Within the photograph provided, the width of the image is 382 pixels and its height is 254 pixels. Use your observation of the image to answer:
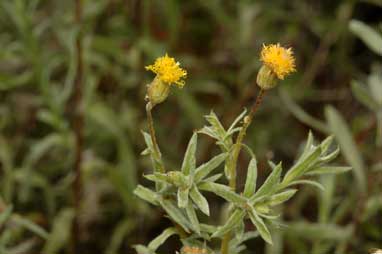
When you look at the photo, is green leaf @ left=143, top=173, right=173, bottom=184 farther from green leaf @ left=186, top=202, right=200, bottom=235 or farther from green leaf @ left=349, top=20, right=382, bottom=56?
green leaf @ left=349, top=20, right=382, bottom=56

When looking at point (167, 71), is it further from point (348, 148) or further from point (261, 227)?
point (348, 148)

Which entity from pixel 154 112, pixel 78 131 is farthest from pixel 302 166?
pixel 154 112

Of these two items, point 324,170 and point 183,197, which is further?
point 324,170

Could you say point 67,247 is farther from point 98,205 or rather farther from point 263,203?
point 263,203

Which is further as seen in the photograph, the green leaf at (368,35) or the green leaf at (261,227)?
the green leaf at (368,35)

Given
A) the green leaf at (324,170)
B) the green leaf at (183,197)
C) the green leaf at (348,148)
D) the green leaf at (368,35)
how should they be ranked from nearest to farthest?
the green leaf at (183,197) → the green leaf at (324,170) → the green leaf at (368,35) → the green leaf at (348,148)

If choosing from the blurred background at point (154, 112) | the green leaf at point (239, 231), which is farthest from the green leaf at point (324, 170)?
the blurred background at point (154, 112)

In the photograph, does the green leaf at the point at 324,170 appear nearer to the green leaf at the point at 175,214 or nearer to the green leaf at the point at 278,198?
the green leaf at the point at 278,198
